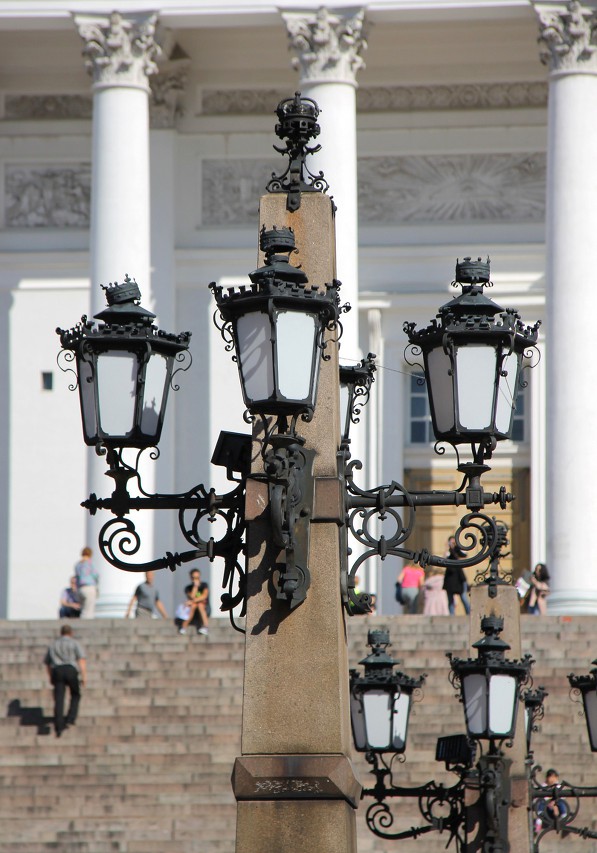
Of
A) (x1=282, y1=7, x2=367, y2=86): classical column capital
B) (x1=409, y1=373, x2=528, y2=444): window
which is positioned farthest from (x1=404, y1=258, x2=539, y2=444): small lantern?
(x1=409, y1=373, x2=528, y2=444): window

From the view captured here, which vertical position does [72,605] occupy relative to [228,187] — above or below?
below

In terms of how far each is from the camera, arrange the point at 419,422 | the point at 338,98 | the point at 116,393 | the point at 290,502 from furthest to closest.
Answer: the point at 419,422 < the point at 338,98 < the point at 116,393 < the point at 290,502

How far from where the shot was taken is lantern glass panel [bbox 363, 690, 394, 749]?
37.5 ft

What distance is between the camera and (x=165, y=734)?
67.7 ft

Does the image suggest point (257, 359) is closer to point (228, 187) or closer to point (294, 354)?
point (294, 354)

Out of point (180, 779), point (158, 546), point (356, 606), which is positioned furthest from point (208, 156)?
point (356, 606)

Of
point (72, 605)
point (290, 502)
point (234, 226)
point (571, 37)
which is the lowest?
point (290, 502)

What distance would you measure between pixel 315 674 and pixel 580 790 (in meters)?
4.26

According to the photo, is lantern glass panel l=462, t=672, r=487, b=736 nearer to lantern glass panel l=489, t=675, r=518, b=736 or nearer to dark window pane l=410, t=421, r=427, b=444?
lantern glass panel l=489, t=675, r=518, b=736

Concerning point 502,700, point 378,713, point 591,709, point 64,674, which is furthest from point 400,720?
point 64,674

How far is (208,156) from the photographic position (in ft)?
111

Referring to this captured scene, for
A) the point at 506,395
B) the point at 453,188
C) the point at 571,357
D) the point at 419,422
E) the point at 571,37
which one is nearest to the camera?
the point at 506,395

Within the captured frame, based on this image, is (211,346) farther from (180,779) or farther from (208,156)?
(180,779)

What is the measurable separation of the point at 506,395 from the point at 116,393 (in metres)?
1.53
